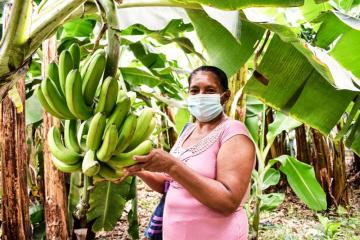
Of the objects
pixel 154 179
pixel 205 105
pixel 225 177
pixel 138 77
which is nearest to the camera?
pixel 225 177

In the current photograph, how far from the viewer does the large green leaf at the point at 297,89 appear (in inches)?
54.7

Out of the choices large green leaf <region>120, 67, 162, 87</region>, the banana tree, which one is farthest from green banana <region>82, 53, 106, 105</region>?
the banana tree

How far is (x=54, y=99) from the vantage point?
3.03 feet

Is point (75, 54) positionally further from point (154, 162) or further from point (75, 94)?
point (154, 162)

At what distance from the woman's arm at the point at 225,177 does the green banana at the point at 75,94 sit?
0.24 metres

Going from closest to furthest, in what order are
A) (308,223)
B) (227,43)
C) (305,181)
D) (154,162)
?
(154,162) < (227,43) < (305,181) < (308,223)

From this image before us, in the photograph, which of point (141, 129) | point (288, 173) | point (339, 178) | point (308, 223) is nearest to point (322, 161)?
point (339, 178)

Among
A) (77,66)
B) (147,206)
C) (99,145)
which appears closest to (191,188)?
→ (99,145)

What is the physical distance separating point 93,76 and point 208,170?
432mm

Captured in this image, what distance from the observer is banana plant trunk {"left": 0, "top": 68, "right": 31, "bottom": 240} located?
1.54m

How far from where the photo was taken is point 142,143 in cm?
89

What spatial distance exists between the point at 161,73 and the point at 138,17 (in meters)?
0.94

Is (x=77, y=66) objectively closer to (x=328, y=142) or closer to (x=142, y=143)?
(x=142, y=143)

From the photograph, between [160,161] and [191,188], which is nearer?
[160,161]
